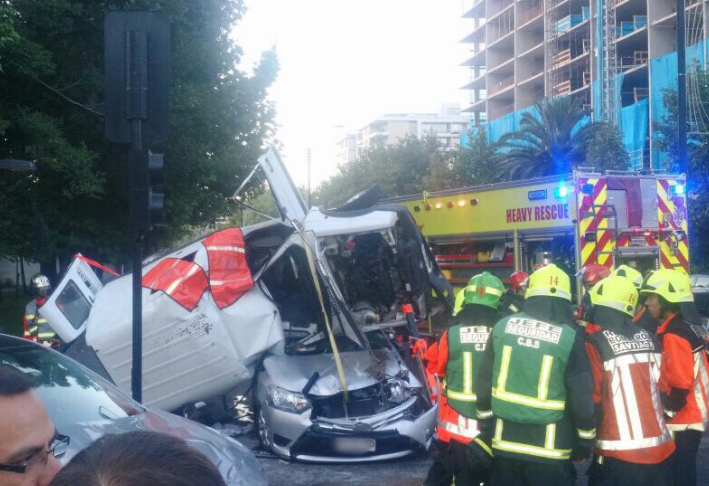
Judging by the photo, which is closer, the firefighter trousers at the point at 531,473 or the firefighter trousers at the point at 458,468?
the firefighter trousers at the point at 531,473

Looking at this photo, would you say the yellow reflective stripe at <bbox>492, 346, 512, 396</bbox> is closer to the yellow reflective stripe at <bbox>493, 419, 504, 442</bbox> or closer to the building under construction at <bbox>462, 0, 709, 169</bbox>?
the yellow reflective stripe at <bbox>493, 419, 504, 442</bbox>

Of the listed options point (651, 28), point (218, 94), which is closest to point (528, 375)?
point (218, 94)

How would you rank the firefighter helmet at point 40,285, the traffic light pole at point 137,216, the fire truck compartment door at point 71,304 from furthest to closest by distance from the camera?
the firefighter helmet at point 40,285 < the fire truck compartment door at point 71,304 < the traffic light pole at point 137,216

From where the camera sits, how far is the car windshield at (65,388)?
446cm

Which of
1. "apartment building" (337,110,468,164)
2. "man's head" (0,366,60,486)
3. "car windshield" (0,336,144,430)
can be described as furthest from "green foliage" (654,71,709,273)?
"apartment building" (337,110,468,164)

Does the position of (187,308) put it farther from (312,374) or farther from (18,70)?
(18,70)

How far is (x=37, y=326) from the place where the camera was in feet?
28.7

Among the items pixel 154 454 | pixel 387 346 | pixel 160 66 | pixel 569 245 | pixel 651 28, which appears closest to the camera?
pixel 154 454

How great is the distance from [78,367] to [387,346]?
4.07m

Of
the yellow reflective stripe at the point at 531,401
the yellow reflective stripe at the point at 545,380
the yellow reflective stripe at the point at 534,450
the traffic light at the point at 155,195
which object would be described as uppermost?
the traffic light at the point at 155,195

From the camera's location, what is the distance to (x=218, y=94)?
18156 mm

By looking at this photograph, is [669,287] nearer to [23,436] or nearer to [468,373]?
[468,373]

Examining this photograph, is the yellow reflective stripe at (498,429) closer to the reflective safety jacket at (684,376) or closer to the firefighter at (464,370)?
the firefighter at (464,370)

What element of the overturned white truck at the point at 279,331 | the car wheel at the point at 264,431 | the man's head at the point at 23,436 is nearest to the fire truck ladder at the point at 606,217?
the overturned white truck at the point at 279,331
